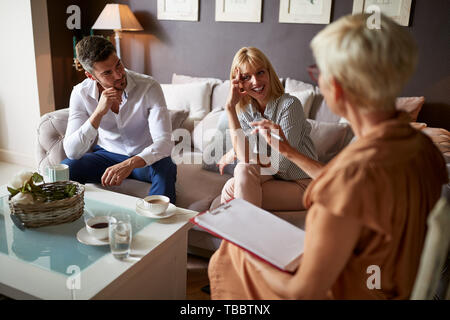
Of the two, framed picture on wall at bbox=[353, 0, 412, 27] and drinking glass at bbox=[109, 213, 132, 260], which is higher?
framed picture on wall at bbox=[353, 0, 412, 27]

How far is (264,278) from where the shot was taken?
3.35 feet

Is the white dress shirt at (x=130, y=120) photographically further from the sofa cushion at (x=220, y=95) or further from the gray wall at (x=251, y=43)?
the gray wall at (x=251, y=43)

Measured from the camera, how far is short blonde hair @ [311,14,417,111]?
0.79 metres

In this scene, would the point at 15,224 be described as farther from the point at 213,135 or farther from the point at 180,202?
the point at 213,135

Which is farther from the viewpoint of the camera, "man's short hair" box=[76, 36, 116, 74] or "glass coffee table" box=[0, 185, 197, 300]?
"man's short hair" box=[76, 36, 116, 74]

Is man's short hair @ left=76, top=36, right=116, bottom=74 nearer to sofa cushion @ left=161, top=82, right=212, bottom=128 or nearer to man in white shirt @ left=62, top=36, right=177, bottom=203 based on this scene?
man in white shirt @ left=62, top=36, right=177, bottom=203

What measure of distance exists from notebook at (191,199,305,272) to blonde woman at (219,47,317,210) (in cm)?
50

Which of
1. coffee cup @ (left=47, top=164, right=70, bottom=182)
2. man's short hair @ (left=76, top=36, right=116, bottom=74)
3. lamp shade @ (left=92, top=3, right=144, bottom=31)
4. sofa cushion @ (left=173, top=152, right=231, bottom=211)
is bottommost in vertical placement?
sofa cushion @ (left=173, top=152, right=231, bottom=211)

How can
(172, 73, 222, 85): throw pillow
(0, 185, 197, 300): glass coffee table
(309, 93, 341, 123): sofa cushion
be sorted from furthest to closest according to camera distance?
1. (172, 73, 222, 85): throw pillow
2. (309, 93, 341, 123): sofa cushion
3. (0, 185, 197, 300): glass coffee table

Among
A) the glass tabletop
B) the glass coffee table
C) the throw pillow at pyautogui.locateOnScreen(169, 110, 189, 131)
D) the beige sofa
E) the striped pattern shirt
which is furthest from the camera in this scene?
the throw pillow at pyautogui.locateOnScreen(169, 110, 189, 131)

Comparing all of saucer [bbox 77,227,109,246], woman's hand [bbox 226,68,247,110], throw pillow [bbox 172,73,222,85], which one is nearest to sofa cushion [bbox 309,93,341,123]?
throw pillow [bbox 172,73,222,85]

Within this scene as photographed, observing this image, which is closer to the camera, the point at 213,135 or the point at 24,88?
the point at 213,135
